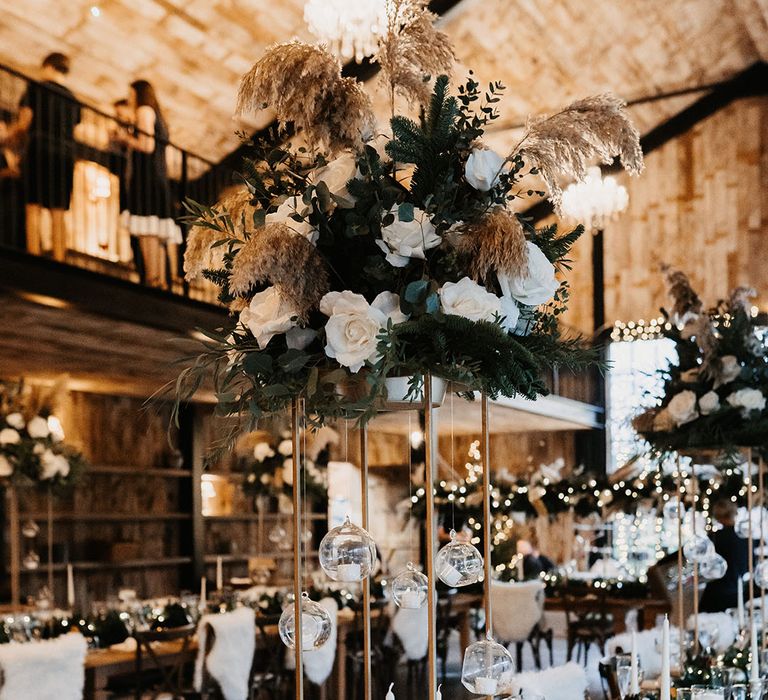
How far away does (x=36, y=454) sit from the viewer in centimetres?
816

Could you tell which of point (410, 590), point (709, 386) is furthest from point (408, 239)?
point (709, 386)

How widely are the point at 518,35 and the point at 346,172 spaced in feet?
37.3

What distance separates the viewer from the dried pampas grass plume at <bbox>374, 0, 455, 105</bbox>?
6.75ft

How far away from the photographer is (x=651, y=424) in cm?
467

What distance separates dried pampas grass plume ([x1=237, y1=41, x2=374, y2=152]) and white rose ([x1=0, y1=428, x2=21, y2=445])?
21.4 ft

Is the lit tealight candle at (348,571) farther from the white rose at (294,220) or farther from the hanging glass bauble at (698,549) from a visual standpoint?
the hanging glass bauble at (698,549)

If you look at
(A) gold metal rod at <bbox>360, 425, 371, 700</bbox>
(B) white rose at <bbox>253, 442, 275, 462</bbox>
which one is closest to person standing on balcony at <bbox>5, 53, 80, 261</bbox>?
(B) white rose at <bbox>253, 442, 275, 462</bbox>

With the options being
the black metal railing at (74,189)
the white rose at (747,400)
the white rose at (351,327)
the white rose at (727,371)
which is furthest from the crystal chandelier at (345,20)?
the white rose at (351,327)

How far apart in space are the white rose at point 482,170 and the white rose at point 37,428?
21.9 ft

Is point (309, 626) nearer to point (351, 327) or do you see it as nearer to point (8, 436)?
point (351, 327)

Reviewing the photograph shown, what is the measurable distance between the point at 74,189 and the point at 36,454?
208cm

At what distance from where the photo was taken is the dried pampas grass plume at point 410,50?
6.75ft

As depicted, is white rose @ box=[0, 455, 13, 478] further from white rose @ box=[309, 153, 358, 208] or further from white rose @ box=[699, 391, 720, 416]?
white rose @ box=[309, 153, 358, 208]

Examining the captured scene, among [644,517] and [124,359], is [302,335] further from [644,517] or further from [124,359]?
[644,517]
